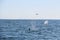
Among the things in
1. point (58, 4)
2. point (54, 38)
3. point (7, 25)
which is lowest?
point (54, 38)

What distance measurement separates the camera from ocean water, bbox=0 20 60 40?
6.60 feet

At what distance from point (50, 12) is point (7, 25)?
0.73 metres

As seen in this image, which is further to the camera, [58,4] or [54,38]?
[54,38]

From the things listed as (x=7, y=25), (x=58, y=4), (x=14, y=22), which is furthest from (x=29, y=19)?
(x=58, y=4)

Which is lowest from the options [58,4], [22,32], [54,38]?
[54,38]

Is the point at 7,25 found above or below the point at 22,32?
above

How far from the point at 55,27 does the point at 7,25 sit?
31.2 inches

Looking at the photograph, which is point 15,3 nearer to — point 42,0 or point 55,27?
point 42,0

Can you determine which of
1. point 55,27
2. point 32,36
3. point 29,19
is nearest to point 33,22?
point 29,19

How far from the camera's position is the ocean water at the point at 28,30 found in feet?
6.60

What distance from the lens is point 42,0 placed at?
1.94 m

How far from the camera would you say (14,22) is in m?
2.00

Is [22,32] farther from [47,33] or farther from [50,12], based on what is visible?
[50,12]

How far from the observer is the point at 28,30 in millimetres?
2053
